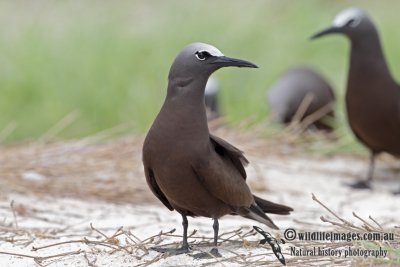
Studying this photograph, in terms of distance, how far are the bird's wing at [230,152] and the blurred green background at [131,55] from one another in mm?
2711

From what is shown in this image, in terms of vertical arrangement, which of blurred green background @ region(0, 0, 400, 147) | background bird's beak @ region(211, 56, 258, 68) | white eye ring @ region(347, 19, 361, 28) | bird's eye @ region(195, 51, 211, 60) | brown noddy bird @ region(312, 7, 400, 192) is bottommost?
background bird's beak @ region(211, 56, 258, 68)

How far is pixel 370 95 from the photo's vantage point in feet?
19.2

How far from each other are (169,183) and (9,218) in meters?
1.29

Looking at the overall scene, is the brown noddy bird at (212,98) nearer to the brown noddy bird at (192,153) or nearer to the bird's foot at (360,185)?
the bird's foot at (360,185)

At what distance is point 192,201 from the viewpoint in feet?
11.0

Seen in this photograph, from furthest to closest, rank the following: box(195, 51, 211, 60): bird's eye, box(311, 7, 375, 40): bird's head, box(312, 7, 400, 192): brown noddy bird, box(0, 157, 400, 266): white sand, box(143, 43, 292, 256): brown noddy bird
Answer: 1. box(311, 7, 375, 40): bird's head
2. box(312, 7, 400, 192): brown noddy bird
3. box(0, 157, 400, 266): white sand
4. box(195, 51, 211, 60): bird's eye
5. box(143, 43, 292, 256): brown noddy bird

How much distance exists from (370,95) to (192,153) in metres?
2.78

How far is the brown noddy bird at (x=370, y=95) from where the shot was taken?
584cm

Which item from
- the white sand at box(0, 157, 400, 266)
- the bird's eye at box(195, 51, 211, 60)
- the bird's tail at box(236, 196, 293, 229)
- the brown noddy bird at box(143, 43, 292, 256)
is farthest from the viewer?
the bird's tail at box(236, 196, 293, 229)

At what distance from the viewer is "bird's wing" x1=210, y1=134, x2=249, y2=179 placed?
135 inches

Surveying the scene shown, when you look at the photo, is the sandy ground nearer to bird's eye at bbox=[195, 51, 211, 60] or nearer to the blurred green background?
the blurred green background

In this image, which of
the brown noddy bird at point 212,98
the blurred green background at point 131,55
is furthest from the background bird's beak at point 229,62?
the brown noddy bird at point 212,98

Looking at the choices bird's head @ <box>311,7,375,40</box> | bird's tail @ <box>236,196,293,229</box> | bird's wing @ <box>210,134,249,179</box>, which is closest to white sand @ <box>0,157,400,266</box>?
bird's tail @ <box>236,196,293,229</box>

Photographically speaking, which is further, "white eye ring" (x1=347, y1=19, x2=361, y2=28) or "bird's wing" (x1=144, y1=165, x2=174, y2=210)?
"white eye ring" (x1=347, y1=19, x2=361, y2=28)
